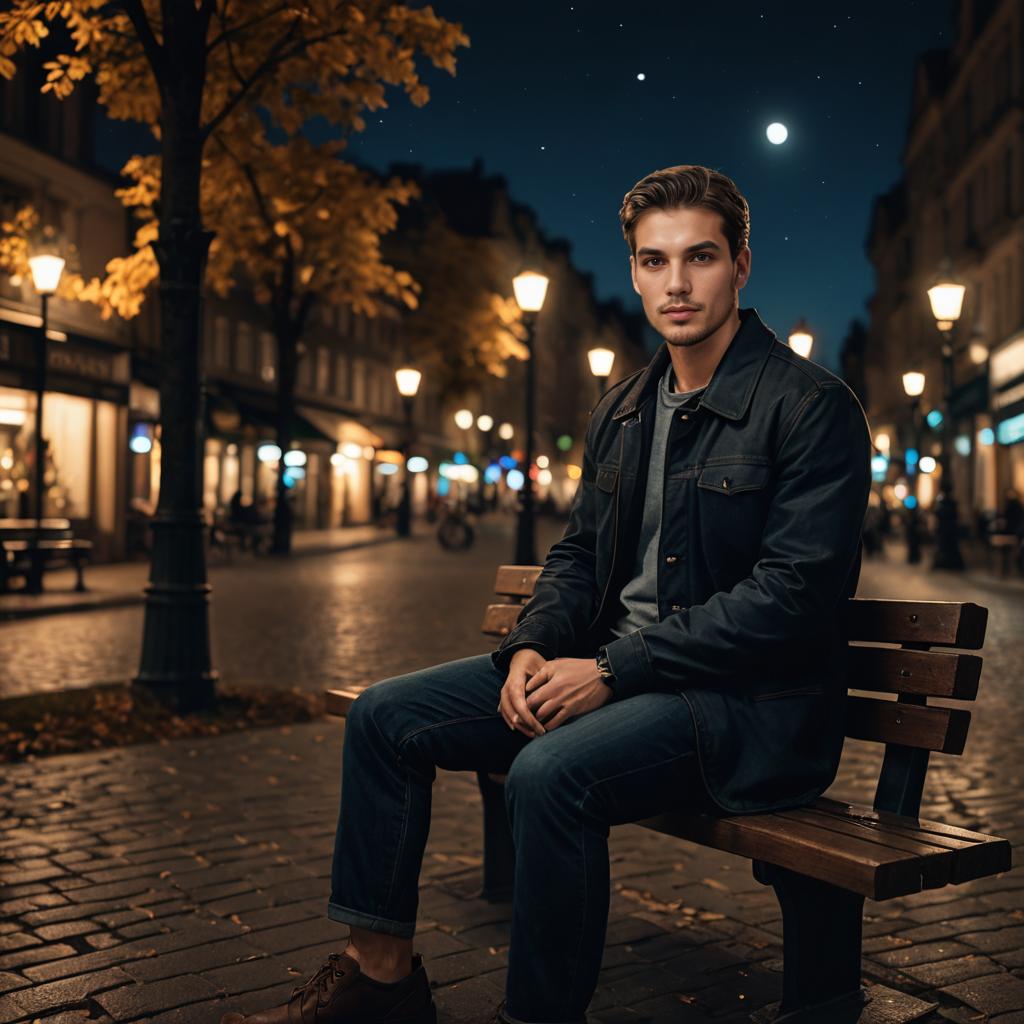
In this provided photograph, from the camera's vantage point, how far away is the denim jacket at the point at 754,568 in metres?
2.99

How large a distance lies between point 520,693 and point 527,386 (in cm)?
1682

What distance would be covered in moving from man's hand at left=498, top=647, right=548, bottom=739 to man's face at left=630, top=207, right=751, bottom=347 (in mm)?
797

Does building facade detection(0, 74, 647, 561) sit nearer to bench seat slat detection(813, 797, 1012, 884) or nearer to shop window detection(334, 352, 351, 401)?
shop window detection(334, 352, 351, 401)

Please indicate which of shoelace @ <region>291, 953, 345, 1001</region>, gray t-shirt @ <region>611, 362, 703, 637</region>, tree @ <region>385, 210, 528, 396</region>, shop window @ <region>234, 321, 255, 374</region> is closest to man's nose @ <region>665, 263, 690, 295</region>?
gray t-shirt @ <region>611, 362, 703, 637</region>

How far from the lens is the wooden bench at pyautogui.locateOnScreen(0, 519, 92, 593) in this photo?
1827 centimetres

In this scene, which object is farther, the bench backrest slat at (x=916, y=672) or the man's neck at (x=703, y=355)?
the man's neck at (x=703, y=355)

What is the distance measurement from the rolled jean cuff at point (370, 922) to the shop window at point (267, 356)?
38.5m

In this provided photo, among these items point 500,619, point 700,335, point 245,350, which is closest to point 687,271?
point 700,335

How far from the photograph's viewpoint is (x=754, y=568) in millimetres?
3082

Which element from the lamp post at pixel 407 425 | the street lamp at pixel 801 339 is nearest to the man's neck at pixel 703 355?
the street lamp at pixel 801 339

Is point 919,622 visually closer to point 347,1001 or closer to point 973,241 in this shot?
point 347,1001

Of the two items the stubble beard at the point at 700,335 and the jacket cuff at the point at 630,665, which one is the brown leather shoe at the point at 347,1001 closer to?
the jacket cuff at the point at 630,665

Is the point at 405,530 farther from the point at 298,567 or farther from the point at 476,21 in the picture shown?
the point at 476,21

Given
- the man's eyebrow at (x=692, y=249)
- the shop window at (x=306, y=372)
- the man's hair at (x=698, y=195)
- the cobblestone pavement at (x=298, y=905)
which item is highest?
the shop window at (x=306, y=372)
